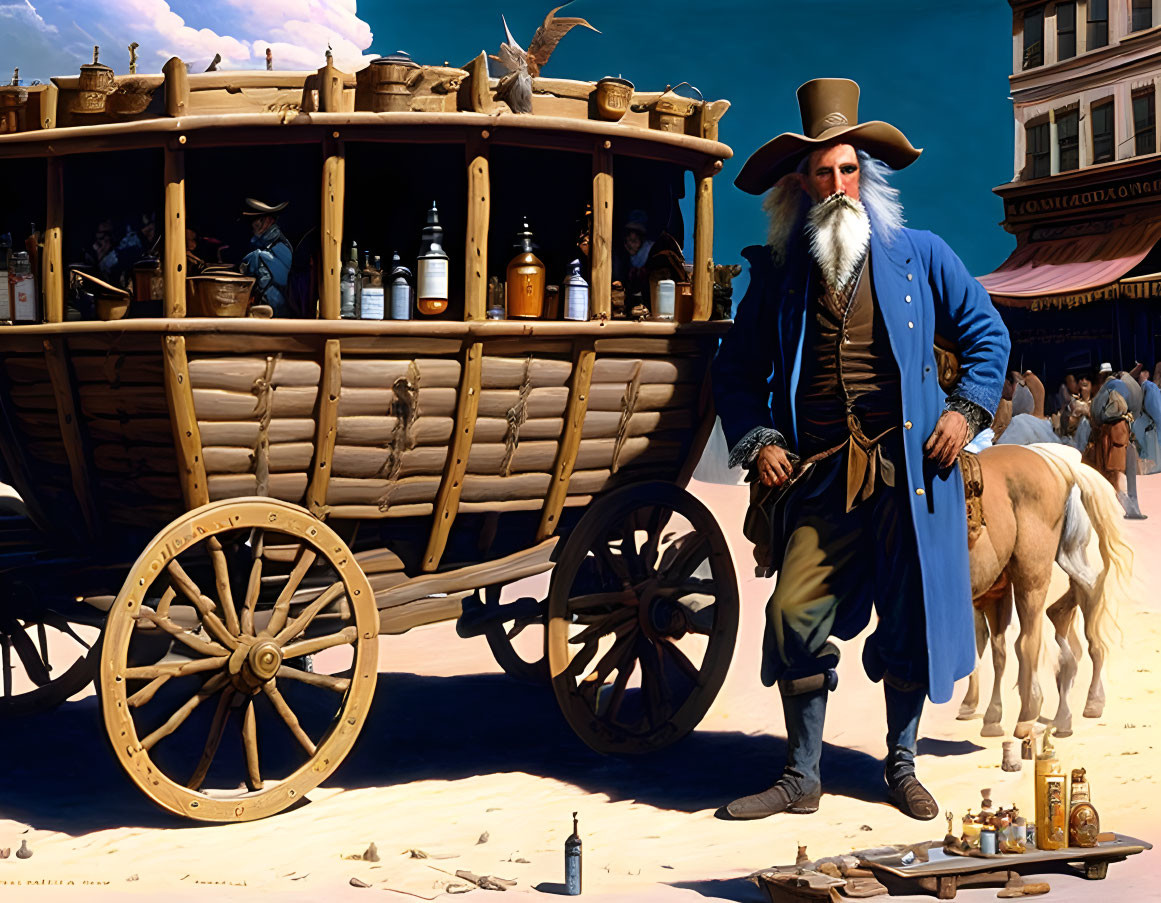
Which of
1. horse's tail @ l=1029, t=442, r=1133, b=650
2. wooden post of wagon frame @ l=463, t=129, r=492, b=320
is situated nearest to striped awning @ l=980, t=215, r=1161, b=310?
horse's tail @ l=1029, t=442, r=1133, b=650

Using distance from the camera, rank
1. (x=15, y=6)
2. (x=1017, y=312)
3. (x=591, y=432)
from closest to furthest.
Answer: (x=591, y=432) < (x=1017, y=312) < (x=15, y=6)

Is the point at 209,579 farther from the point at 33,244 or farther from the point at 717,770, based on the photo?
the point at 717,770

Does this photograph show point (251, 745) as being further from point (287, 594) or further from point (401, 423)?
point (401, 423)

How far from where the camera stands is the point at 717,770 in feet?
23.2

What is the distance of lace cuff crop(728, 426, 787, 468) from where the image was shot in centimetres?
644

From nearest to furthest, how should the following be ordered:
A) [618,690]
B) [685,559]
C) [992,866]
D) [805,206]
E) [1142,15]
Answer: [992,866], [805,206], [618,690], [685,559], [1142,15]

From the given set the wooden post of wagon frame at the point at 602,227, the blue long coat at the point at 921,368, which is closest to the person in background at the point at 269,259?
the wooden post of wagon frame at the point at 602,227

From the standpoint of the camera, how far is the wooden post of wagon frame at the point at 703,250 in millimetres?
7012

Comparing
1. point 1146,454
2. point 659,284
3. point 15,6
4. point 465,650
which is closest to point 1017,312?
point 1146,454

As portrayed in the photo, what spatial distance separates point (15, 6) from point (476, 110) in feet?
225

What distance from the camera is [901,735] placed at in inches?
→ 254

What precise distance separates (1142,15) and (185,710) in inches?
764

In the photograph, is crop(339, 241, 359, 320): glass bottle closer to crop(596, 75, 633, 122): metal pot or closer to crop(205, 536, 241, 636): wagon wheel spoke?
crop(205, 536, 241, 636): wagon wheel spoke

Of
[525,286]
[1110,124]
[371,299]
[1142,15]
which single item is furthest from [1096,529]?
[1142,15]
